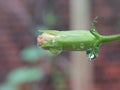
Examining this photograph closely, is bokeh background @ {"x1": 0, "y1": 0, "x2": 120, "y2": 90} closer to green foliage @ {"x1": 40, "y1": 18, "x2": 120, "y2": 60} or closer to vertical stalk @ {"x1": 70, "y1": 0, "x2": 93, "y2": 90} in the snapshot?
vertical stalk @ {"x1": 70, "y1": 0, "x2": 93, "y2": 90}

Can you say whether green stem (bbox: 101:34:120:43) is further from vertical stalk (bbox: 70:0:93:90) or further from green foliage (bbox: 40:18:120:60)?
vertical stalk (bbox: 70:0:93:90)

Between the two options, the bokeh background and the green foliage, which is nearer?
the green foliage

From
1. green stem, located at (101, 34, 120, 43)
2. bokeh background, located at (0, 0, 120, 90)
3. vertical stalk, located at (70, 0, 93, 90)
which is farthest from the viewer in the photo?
bokeh background, located at (0, 0, 120, 90)

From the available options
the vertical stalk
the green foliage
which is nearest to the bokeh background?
the vertical stalk

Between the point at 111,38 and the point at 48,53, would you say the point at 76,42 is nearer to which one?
the point at 111,38

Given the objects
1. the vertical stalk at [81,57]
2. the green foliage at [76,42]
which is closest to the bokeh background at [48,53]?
the vertical stalk at [81,57]

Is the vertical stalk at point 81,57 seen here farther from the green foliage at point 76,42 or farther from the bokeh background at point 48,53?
the green foliage at point 76,42

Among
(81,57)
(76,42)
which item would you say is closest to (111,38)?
(76,42)

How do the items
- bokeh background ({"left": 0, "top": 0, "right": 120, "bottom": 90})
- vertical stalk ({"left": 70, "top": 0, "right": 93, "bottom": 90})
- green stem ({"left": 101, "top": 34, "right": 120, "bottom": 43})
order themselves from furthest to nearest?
bokeh background ({"left": 0, "top": 0, "right": 120, "bottom": 90}) → vertical stalk ({"left": 70, "top": 0, "right": 93, "bottom": 90}) → green stem ({"left": 101, "top": 34, "right": 120, "bottom": 43})
